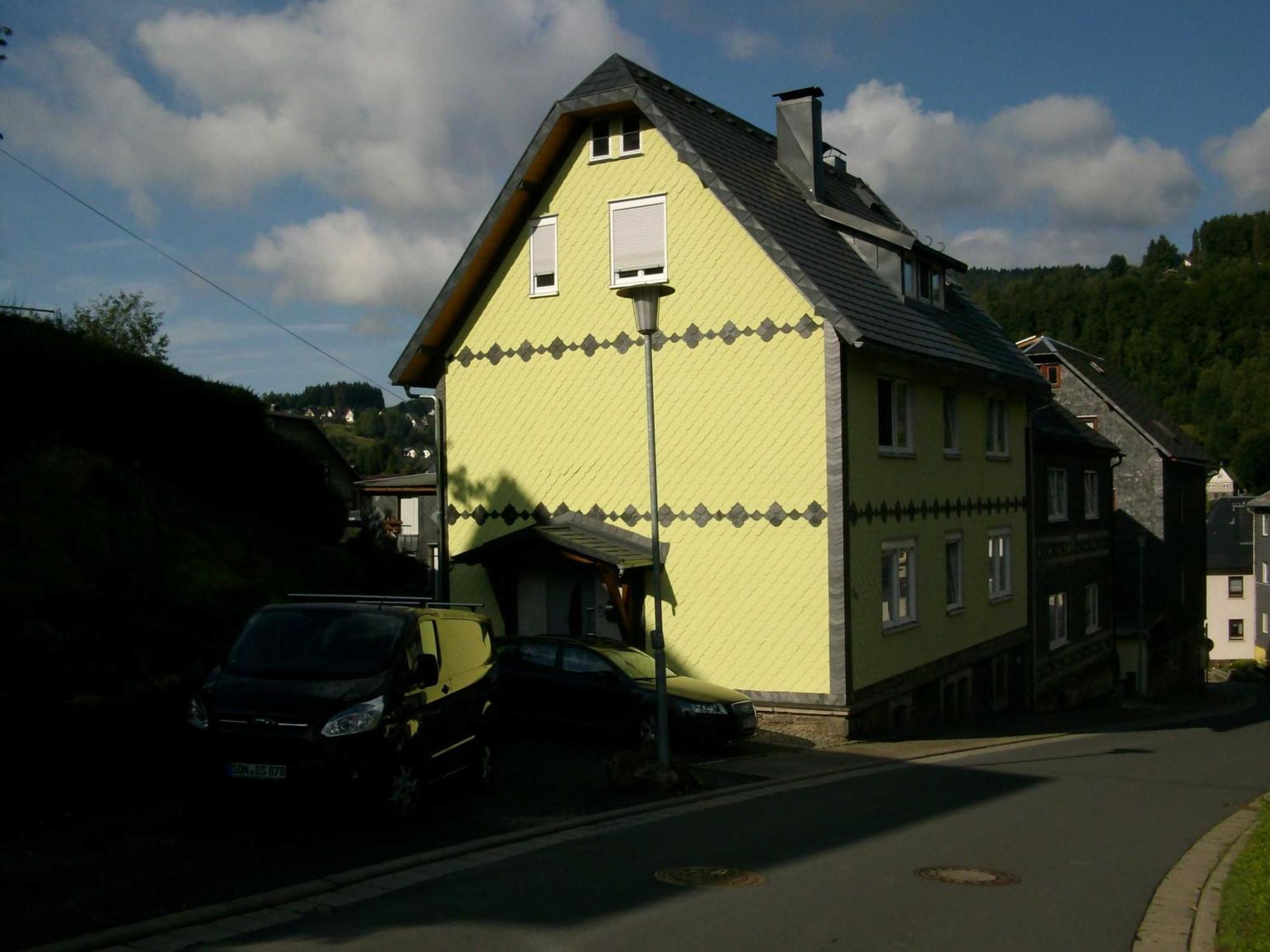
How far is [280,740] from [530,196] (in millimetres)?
14064

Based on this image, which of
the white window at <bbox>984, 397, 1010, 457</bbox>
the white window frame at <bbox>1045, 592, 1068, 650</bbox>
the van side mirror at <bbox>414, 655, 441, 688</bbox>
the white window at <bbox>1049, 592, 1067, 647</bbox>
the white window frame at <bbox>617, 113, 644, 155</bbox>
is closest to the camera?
the van side mirror at <bbox>414, 655, 441, 688</bbox>

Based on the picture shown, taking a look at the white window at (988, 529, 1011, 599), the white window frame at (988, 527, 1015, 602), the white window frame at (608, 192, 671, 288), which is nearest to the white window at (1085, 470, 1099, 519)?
the white window frame at (988, 527, 1015, 602)

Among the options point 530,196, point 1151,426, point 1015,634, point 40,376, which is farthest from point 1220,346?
point 40,376

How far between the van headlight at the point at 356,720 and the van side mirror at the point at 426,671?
2.39ft

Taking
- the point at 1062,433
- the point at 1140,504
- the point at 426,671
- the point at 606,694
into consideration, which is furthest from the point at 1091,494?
the point at 426,671

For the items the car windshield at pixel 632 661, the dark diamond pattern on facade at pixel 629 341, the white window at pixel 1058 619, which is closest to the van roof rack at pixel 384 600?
the car windshield at pixel 632 661

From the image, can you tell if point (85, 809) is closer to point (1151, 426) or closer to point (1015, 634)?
point (1015, 634)

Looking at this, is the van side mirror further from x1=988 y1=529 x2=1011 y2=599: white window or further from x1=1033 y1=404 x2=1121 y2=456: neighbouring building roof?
x1=1033 y1=404 x2=1121 y2=456: neighbouring building roof

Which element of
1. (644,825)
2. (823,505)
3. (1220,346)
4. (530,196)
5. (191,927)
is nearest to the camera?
(191,927)

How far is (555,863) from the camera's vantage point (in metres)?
9.97

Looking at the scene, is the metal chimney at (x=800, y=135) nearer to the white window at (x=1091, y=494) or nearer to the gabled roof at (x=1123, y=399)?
the white window at (x=1091, y=494)

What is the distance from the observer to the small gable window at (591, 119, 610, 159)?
2183 cm

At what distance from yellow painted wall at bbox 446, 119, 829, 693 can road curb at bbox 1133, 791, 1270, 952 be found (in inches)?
A: 330

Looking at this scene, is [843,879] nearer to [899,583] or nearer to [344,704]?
[344,704]
